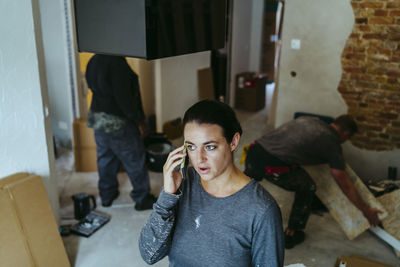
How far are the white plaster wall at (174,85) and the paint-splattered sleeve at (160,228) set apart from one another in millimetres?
3356

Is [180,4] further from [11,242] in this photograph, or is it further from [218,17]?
[11,242]

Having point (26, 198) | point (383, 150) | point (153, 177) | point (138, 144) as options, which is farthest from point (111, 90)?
point (383, 150)

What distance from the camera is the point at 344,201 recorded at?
3141mm

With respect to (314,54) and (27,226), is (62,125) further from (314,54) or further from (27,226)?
(314,54)

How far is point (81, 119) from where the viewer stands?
13.4ft

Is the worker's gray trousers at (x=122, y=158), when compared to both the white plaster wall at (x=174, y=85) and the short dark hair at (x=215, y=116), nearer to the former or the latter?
the white plaster wall at (x=174, y=85)

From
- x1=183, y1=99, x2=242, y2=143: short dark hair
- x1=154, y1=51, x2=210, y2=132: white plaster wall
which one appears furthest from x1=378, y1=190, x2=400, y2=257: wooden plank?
x1=154, y1=51, x2=210, y2=132: white plaster wall

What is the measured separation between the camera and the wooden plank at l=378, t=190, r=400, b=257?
9.49 ft

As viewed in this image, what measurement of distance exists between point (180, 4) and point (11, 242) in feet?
6.62

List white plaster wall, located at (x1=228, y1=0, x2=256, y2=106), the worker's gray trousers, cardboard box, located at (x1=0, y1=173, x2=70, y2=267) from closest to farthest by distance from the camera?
cardboard box, located at (x1=0, y1=173, x2=70, y2=267)
the worker's gray trousers
white plaster wall, located at (x1=228, y1=0, x2=256, y2=106)

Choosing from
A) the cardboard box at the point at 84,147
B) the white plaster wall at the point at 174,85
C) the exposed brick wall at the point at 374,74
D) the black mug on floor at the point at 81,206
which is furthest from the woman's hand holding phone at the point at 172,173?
the white plaster wall at the point at 174,85

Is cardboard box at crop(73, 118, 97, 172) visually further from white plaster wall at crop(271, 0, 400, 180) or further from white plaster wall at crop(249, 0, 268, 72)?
white plaster wall at crop(249, 0, 268, 72)

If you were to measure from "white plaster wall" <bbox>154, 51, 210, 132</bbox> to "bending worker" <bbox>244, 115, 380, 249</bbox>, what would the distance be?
195 cm

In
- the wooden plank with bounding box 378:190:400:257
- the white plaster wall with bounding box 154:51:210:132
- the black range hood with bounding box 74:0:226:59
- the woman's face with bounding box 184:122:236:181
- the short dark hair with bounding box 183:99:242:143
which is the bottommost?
the wooden plank with bounding box 378:190:400:257
